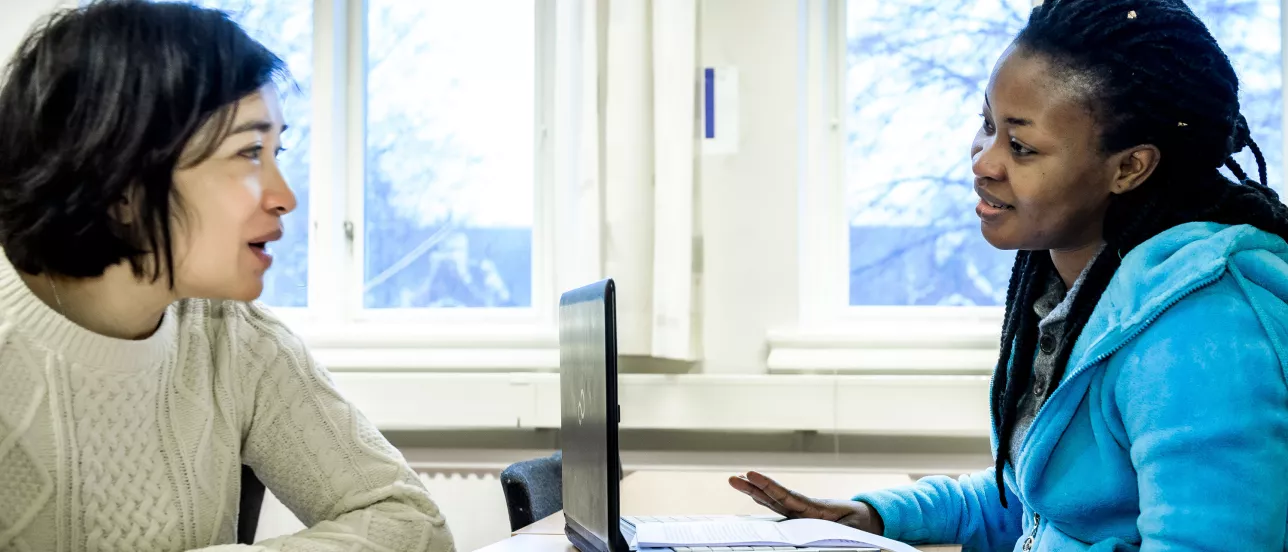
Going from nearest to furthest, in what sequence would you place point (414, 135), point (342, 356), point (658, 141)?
point (658, 141) < point (342, 356) < point (414, 135)

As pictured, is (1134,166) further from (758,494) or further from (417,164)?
(417,164)

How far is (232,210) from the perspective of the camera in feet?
3.84

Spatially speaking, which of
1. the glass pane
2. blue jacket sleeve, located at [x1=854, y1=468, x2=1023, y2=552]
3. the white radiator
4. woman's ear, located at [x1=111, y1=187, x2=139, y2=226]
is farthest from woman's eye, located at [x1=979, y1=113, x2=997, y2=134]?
the glass pane

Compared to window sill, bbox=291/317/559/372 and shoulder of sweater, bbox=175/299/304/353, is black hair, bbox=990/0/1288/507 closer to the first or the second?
shoulder of sweater, bbox=175/299/304/353

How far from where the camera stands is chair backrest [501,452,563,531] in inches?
68.1

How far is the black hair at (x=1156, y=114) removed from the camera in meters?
1.14

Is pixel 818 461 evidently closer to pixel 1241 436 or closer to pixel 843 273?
pixel 843 273

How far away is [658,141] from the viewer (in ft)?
8.44

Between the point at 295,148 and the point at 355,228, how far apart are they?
282 mm

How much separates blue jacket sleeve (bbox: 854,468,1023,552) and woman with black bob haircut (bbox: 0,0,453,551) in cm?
62

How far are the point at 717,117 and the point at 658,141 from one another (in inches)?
7.2

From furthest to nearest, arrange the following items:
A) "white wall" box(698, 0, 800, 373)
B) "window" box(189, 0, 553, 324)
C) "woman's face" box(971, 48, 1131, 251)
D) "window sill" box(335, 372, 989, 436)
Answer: "window" box(189, 0, 553, 324)
"white wall" box(698, 0, 800, 373)
"window sill" box(335, 372, 989, 436)
"woman's face" box(971, 48, 1131, 251)

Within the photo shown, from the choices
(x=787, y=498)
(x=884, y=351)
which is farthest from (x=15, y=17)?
(x=787, y=498)

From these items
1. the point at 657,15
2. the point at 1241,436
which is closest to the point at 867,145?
the point at 657,15
